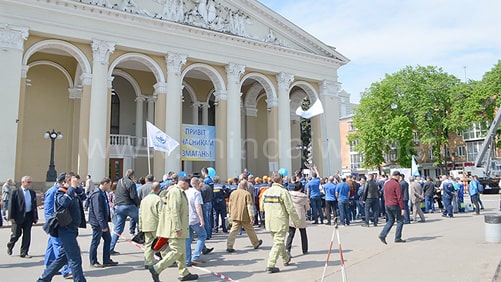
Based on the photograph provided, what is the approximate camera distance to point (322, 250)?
30.3 ft

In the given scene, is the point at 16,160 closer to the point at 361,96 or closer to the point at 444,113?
the point at 361,96

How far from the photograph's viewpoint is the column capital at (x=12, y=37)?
740 inches

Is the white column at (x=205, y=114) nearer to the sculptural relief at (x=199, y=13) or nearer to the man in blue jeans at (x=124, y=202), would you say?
the sculptural relief at (x=199, y=13)

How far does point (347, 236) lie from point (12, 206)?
27.9 feet

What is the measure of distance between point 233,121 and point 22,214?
17.5 metres

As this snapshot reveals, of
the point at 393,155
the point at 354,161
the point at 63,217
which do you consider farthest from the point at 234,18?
the point at 354,161

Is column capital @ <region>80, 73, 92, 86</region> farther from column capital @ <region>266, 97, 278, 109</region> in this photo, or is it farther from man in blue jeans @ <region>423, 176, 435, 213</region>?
man in blue jeans @ <region>423, 176, 435, 213</region>

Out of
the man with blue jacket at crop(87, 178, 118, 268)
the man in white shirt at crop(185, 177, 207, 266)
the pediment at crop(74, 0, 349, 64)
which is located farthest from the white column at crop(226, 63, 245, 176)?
the man with blue jacket at crop(87, 178, 118, 268)

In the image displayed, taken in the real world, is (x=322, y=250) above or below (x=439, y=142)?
below

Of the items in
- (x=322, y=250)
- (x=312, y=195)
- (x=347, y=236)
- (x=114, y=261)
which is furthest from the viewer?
(x=312, y=195)

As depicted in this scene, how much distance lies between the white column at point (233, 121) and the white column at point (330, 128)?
7.11m

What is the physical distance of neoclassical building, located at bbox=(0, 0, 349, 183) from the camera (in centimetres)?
2005

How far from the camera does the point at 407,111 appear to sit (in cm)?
4478

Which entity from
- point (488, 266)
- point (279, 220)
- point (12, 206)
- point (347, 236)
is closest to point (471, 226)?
point (347, 236)
